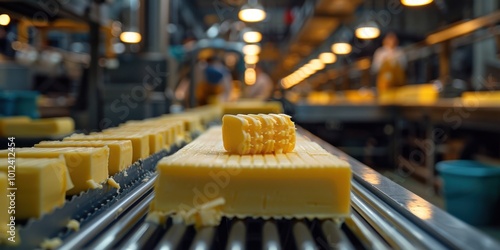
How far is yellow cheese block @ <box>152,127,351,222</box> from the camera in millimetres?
1242

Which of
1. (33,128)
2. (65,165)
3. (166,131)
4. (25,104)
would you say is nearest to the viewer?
(65,165)

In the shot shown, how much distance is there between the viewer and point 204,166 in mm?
1257

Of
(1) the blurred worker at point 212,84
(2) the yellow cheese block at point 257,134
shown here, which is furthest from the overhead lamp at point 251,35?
(2) the yellow cheese block at point 257,134

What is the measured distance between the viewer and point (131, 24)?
7.25 metres

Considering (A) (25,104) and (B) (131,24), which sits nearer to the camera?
(A) (25,104)

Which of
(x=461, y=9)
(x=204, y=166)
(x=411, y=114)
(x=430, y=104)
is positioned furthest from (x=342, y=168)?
(x=461, y=9)

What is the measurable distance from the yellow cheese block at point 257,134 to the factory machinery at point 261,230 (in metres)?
0.34

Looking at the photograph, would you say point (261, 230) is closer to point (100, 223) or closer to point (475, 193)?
point (100, 223)

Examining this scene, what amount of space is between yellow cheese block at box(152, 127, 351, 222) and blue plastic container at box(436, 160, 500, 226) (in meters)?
3.52

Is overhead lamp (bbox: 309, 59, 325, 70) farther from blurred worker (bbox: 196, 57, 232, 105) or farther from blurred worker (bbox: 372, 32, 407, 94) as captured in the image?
blurred worker (bbox: 196, 57, 232, 105)

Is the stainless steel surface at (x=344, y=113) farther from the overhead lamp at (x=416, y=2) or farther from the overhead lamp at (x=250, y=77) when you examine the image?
the overhead lamp at (x=250, y=77)

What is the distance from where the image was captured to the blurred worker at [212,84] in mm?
7148

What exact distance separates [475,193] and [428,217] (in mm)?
3587

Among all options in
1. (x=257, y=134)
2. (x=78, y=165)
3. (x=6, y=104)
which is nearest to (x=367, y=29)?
(x=6, y=104)
